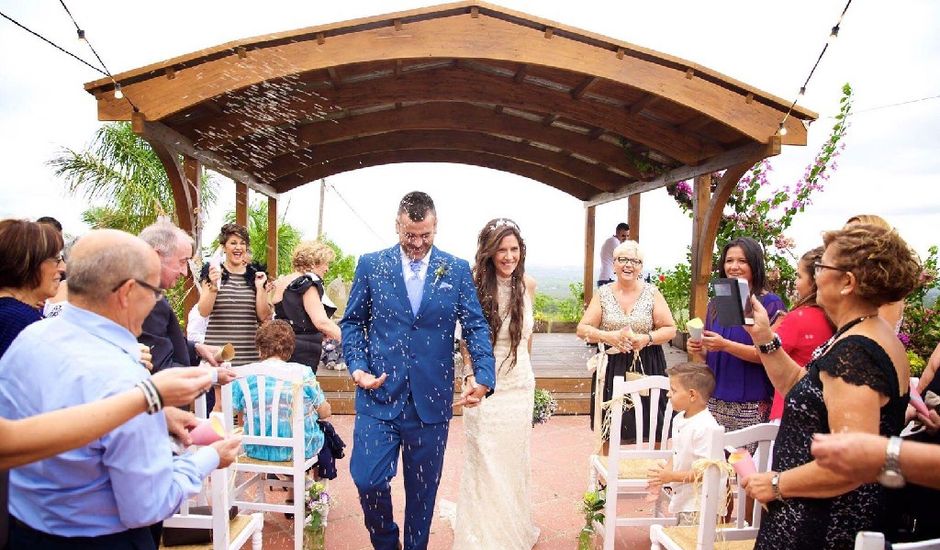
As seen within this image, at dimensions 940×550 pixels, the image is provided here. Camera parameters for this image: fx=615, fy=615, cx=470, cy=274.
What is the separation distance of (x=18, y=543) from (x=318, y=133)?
23.2ft

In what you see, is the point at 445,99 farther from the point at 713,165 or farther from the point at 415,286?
the point at 415,286

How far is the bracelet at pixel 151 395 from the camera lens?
4.69 ft

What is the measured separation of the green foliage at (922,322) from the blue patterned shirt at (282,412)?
256 inches

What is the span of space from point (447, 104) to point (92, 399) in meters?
7.41

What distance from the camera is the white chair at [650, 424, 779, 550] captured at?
2.46 meters

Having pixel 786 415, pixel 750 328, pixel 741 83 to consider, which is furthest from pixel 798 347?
pixel 741 83

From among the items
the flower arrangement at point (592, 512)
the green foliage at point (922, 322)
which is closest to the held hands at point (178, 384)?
the flower arrangement at point (592, 512)

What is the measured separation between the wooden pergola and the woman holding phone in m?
2.76

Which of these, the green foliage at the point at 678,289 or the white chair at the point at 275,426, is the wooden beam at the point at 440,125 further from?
the white chair at the point at 275,426

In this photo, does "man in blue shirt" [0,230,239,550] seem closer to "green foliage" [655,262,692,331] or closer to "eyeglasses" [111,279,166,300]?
"eyeglasses" [111,279,166,300]

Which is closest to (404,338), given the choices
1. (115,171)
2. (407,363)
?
(407,363)

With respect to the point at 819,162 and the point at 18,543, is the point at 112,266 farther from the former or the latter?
the point at 819,162

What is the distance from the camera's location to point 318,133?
8141 millimetres

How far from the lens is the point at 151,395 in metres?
1.44
